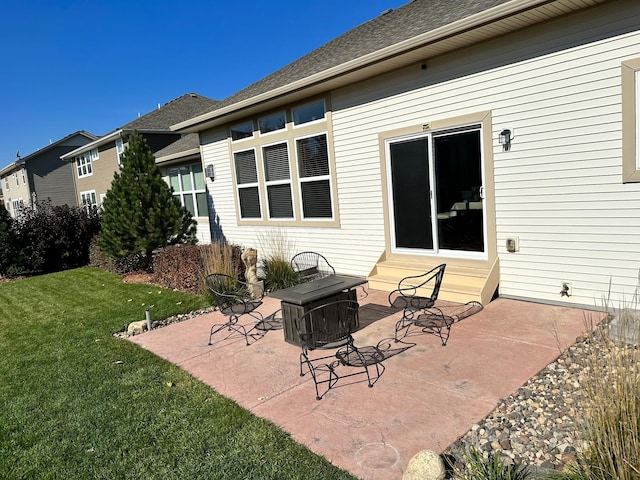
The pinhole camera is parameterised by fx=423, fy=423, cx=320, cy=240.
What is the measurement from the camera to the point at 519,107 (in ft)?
18.5

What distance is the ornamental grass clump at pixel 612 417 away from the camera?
202 cm

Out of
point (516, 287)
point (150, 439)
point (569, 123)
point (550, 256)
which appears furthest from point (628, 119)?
point (150, 439)

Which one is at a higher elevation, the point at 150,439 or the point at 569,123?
the point at 569,123

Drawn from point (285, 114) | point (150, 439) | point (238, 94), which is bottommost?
point (150, 439)

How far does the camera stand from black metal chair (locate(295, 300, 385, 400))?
12.8ft

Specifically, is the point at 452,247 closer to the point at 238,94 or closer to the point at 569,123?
the point at 569,123

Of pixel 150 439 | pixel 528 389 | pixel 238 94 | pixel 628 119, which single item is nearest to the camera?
pixel 150 439

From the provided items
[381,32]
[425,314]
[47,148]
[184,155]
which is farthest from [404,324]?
[47,148]

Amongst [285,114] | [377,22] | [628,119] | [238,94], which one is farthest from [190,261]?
[628,119]

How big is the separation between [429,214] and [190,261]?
16.7ft

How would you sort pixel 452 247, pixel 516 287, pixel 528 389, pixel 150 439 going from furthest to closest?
pixel 452 247 < pixel 516 287 < pixel 528 389 < pixel 150 439

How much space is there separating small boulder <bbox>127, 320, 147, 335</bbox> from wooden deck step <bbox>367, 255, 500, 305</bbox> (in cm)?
378

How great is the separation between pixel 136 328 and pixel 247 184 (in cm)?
522

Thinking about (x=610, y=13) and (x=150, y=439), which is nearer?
(x=150, y=439)
